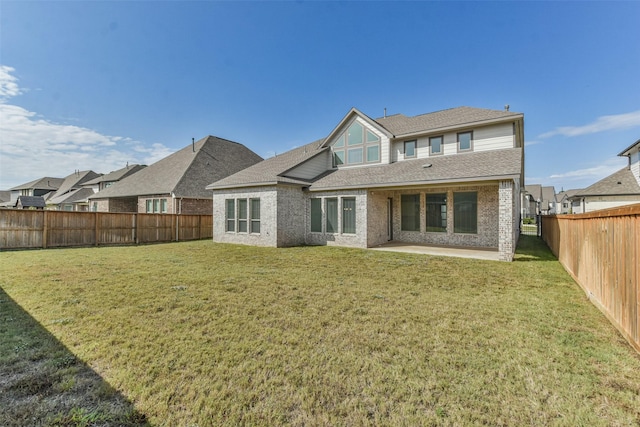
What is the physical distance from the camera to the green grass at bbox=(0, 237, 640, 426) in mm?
2238

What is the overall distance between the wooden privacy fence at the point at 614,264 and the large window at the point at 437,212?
7.05 metres

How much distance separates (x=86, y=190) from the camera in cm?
3531

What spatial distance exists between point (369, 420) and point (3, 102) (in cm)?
2041

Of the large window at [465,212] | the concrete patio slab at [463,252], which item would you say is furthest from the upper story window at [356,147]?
the concrete patio slab at [463,252]

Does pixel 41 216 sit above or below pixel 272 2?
below

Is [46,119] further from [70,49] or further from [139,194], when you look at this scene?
[70,49]

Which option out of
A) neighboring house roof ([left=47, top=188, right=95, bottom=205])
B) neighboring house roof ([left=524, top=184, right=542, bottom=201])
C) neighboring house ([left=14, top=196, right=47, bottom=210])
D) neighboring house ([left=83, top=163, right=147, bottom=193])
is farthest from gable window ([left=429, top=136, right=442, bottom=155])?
neighboring house roof ([left=524, top=184, right=542, bottom=201])

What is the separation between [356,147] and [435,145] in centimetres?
423

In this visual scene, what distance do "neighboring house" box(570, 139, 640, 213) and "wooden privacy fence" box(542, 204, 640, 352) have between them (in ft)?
73.2

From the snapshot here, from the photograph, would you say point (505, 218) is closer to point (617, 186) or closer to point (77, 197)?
point (617, 186)

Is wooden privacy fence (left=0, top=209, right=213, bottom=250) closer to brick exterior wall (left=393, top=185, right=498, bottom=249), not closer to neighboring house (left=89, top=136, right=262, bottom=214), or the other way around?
neighboring house (left=89, top=136, right=262, bottom=214)

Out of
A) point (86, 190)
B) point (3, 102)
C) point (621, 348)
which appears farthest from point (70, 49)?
point (86, 190)

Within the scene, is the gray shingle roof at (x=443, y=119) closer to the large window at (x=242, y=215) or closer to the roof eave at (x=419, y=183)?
the roof eave at (x=419, y=183)

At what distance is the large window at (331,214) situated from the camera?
Answer: 13633 mm
